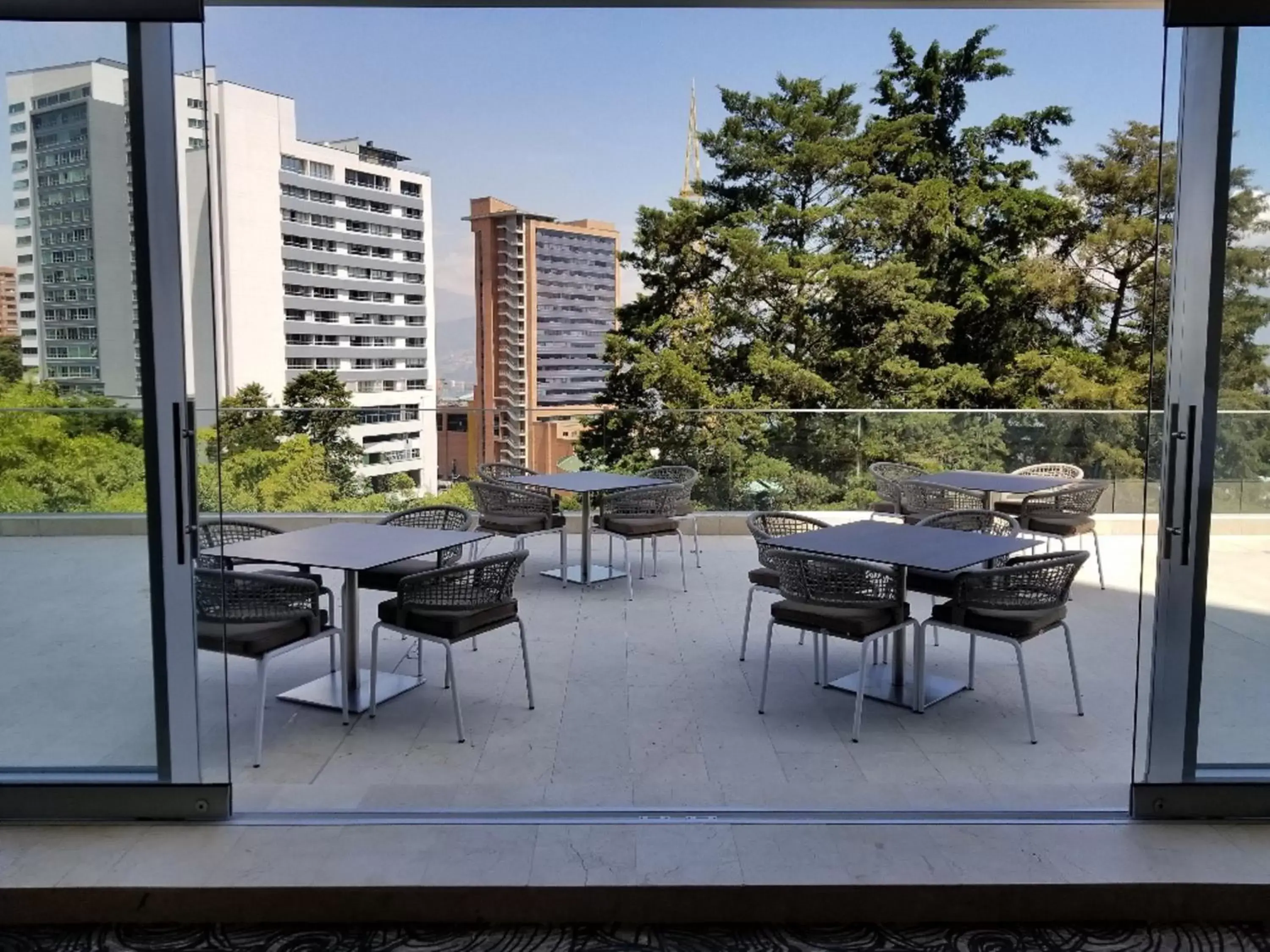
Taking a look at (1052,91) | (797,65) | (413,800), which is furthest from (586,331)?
(413,800)

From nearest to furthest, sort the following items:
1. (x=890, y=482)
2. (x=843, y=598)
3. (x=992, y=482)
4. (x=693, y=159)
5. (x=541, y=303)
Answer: (x=843, y=598)
(x=992, y=482)
(x=890, y=482)
(x=693, y=159)
(x=541, y=303)

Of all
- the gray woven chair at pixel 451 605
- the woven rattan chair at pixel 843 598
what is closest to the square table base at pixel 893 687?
the woven rattan chair at pixel 843 598

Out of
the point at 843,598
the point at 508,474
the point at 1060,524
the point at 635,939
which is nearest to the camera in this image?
the point at 635,939

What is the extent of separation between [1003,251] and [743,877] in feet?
49.9

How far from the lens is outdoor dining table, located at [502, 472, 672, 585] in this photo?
22.0ft

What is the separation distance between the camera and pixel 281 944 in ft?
8.52

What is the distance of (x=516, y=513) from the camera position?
6855mm

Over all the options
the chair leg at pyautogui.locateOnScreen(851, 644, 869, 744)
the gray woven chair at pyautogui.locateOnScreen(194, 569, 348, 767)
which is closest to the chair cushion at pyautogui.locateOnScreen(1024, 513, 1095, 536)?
the chair leg at pyautogui.locateOnScreen(851, 644, 869, 744)

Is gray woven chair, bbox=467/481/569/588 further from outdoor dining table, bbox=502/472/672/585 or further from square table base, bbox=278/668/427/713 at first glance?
square table base, bbox=278/668/427/713

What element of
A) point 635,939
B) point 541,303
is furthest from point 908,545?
point 541,303

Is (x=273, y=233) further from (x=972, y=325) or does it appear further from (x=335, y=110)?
(x=972, y=325)

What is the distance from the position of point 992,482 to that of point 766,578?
286 cm

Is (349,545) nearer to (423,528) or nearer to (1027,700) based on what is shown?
(423,528)

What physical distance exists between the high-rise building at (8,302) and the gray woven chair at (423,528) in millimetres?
1836
